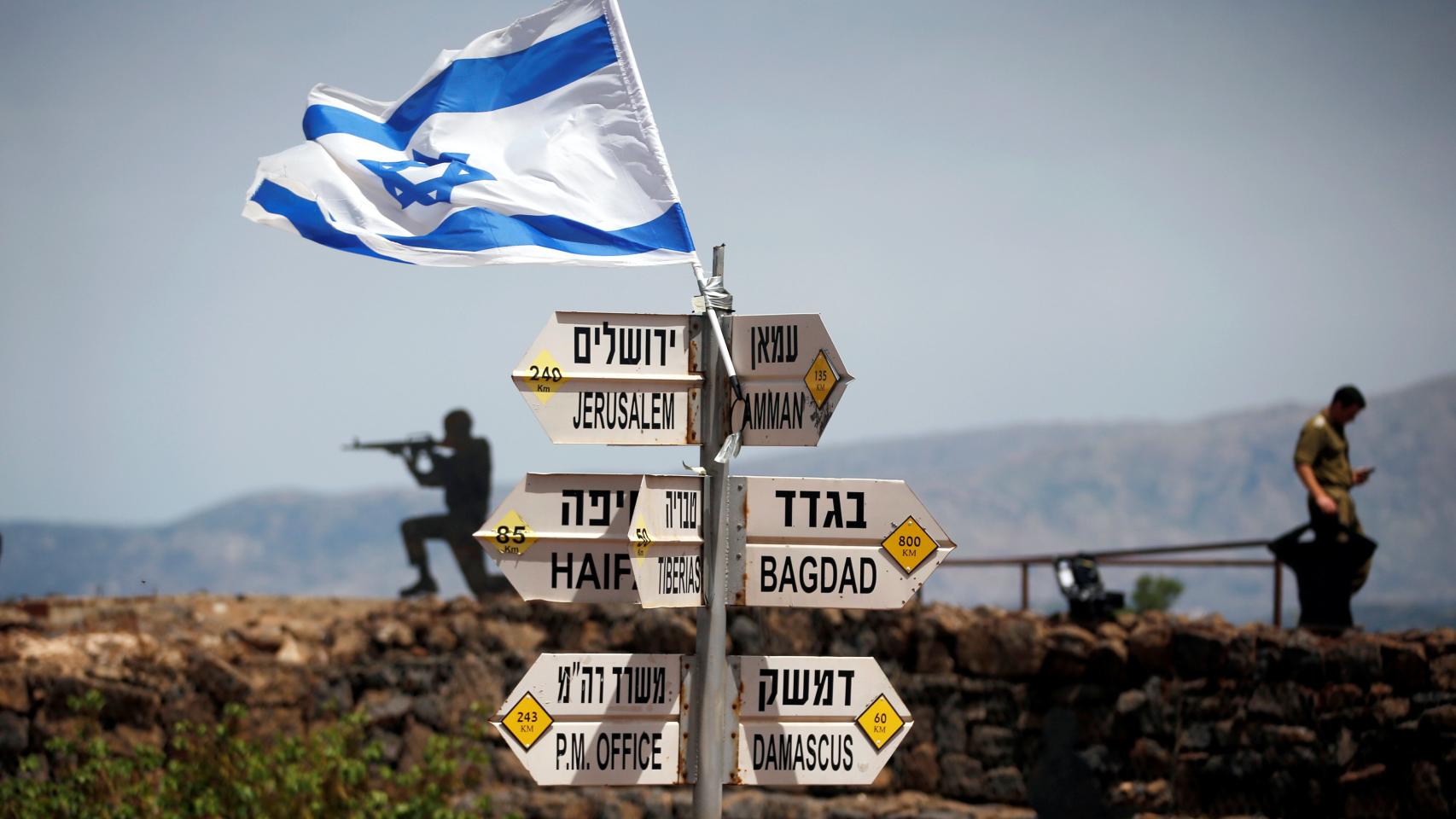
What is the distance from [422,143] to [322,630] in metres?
6.30

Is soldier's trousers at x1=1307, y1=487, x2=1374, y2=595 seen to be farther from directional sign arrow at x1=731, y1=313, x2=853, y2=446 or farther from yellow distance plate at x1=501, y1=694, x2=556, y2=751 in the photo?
yellow distance plate at x1=501, y1=694, x2=556, y2=751

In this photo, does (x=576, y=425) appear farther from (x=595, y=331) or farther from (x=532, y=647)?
(x=532, y=647)

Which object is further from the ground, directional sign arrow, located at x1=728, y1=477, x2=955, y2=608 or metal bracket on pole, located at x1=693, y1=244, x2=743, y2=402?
metal bracket on pole, located at x1=693, y1=244, x2=743, y2=402

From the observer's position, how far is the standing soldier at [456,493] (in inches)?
586

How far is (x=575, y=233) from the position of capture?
5773 mm

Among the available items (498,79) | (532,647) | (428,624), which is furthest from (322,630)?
(498,79)

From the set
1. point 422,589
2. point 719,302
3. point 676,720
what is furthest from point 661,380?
point 422,589

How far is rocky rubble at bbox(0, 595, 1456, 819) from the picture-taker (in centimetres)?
916

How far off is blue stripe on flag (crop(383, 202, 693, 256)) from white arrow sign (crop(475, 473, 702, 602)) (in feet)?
3.19

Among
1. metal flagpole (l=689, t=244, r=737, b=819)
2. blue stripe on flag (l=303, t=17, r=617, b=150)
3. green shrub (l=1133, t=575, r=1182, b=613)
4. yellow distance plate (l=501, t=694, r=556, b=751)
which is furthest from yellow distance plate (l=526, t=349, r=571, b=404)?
green shrub (l=1133, t=575, r=1182, b=613)

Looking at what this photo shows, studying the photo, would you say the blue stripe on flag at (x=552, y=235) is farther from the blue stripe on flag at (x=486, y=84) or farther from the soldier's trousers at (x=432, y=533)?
the soldier's trousers at (x=432, y=533)

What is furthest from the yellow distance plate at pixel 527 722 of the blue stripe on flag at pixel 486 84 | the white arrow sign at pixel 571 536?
the blue stripe on flag at pixel 486 84

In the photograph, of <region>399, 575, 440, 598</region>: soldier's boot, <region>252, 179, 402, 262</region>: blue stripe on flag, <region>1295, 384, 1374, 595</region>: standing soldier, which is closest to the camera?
<region>252, 179, 402, 262</region>: blue stripe on flag

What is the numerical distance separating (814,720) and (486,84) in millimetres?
2889
